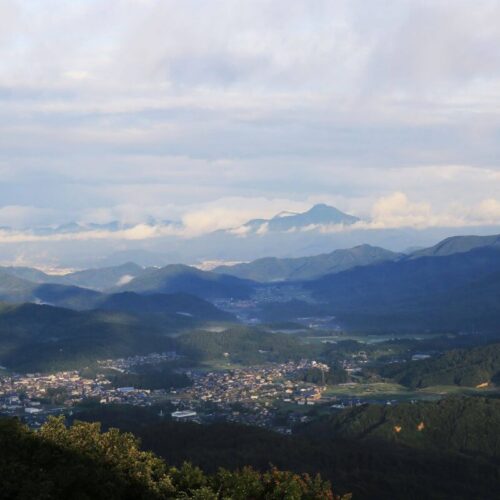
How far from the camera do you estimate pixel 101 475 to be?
102 feet

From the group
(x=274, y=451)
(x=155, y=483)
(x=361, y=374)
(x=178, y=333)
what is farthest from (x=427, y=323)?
(x=155, y=483)

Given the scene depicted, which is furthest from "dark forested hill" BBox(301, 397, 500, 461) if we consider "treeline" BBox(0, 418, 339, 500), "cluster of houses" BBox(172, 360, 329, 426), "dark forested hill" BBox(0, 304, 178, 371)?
"dark forested hill" BBox(0, 304, 178, 371)

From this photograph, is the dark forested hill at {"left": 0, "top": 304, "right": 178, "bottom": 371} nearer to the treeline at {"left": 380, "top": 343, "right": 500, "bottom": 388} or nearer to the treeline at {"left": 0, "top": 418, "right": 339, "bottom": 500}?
the treeline at {"left": 380, "top": 343, "right": 500, "bottom": 388}

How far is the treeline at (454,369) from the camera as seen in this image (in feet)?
384

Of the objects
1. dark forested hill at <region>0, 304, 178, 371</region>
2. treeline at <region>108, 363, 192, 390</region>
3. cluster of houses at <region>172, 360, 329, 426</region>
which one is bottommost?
cluster of houses at <region>172, 360, 329, 426</region>

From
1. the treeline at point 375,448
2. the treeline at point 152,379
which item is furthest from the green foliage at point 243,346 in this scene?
the treeline at point 375,448

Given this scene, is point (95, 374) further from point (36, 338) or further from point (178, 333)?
point (178, 333)

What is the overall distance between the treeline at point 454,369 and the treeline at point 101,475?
277 ft

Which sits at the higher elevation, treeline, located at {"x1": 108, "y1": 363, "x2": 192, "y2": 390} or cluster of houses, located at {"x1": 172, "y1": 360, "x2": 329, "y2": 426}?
treeline, located at {"x1": 108, "y1": 363, "x2": 192, "y2": 390}

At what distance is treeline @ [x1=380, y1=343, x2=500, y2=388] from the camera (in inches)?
4614

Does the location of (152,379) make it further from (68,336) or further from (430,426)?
(430,426)

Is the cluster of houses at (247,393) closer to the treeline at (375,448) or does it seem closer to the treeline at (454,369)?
the treeline at (454,369)

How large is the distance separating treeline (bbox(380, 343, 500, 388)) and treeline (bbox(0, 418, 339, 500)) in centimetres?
8455

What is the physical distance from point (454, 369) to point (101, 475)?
96.5 m
